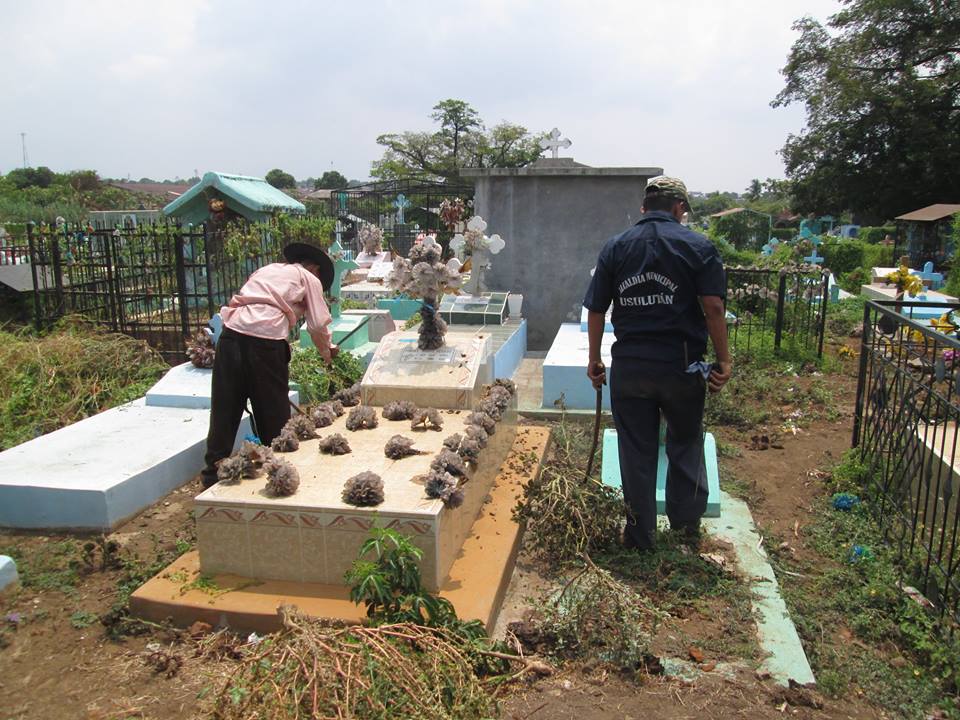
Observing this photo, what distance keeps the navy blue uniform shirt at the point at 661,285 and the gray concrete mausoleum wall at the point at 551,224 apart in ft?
22.8

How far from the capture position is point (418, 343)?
19.0ft

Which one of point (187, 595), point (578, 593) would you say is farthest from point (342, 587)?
point (578, 593)

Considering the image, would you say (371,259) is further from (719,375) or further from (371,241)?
(719,375)

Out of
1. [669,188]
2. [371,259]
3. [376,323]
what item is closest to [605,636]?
[669,188]

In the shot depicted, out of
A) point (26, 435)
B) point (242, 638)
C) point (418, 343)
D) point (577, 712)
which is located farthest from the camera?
point (26, 435)

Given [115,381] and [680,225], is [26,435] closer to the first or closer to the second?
[115,381]

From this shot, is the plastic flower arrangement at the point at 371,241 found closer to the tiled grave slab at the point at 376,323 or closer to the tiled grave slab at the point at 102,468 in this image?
the tiled grave slab at the point at 376,323

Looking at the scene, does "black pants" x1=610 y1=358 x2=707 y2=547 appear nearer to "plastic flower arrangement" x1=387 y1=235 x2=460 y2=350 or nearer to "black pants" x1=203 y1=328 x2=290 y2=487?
"black pants" x1=203 y1=328 x2=290 y2=487

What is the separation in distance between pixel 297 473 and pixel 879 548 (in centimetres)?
310

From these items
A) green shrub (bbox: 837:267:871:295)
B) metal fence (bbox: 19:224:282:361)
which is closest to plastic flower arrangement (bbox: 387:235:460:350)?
metal fence (bbox: 19:224:282:361)

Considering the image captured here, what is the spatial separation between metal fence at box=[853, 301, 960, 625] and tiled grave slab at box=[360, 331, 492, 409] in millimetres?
2615

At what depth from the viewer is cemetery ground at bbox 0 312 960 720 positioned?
275 centimetres

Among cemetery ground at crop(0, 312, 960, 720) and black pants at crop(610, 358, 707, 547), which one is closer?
cemetery ground at crop(0, 312, 960, 720)

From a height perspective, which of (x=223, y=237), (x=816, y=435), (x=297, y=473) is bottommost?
(x=816, y=435)
